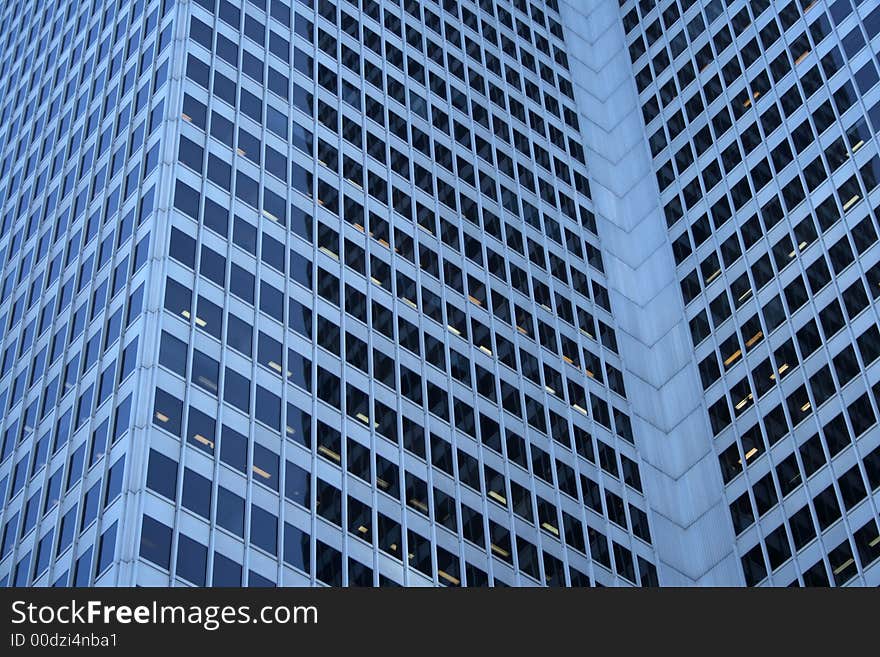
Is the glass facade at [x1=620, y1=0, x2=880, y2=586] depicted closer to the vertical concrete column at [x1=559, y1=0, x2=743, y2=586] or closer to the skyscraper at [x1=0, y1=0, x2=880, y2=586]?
the skyscraper at [x1=0, y1=0, x2=880, y2=586]

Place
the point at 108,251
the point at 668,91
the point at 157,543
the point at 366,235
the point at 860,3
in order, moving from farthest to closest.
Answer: the point at 668,91, the point at 860,3, the point at 366,235, the point at 108,251, the point at 157,543

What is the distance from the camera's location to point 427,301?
261 feet

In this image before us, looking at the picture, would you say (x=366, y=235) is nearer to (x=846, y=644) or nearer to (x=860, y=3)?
(x=860, y=3)

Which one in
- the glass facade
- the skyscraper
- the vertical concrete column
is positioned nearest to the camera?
the skyscraper

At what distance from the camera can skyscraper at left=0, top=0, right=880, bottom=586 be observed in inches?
2544

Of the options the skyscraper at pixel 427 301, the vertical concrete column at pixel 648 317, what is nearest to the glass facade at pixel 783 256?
the skyscraper at pixel 427 301

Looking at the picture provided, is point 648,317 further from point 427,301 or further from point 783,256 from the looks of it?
point 427,301

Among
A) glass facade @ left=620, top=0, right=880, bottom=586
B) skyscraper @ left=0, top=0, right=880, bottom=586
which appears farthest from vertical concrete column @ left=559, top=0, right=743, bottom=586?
glass facade @ left=620, top=0, right=880, bottom=586

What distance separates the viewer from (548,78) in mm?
104125

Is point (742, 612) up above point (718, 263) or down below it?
below

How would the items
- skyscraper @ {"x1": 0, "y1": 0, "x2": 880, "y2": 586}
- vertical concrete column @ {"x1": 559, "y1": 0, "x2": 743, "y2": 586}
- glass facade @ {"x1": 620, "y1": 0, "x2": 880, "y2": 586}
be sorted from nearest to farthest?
skyscraper @ {"x1": 0, "y1": 0, "x2": 880, "y2": 586}, glass facade @ {"x1": 620, "y1": 0, "x2": 880, "y2": 586}, vertical concrete column @ {"x1": 559, "y1": 0, "x2": 743, "y2": 586}

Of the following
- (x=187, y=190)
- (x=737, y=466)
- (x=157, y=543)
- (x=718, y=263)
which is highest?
(x=718, y=263)

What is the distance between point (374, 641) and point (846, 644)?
9026 mm

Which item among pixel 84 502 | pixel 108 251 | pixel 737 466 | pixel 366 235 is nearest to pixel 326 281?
pixel 366 235
